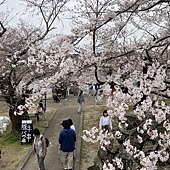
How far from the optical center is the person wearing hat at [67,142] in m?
6.15

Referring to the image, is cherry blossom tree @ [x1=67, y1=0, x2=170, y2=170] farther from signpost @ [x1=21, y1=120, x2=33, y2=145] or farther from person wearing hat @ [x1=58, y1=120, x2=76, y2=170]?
signpost @ [x1=21, y1=120, x2=33, y2=145]

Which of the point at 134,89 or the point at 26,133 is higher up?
the point at 134,89

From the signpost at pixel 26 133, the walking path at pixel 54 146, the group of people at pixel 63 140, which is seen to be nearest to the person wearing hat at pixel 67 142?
the group of people at pixel 63 140

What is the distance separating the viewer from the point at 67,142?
6230 millimetres

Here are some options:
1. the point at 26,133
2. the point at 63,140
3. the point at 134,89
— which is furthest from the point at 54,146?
the point at 134,89

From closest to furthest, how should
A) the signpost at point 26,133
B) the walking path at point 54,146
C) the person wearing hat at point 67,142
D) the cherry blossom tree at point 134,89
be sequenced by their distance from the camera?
the cherry blossom tree at point 134,89, the person wearing hat at point 67,142, the walking path at point 54,146, the signpost at point 26,133

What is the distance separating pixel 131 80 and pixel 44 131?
727cm

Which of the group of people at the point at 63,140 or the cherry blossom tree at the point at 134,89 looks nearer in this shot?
the cherry blossom tree at the point at 134,89

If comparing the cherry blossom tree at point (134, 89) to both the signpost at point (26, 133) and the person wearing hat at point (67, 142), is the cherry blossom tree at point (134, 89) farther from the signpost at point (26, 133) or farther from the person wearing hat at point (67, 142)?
the signpost at point (26, 133)

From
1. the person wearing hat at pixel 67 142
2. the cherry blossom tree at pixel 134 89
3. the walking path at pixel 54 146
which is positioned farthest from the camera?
the walking path at pixel 54 146

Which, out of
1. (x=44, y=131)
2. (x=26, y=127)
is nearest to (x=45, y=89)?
(x=26, y=127)

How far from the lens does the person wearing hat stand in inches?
242

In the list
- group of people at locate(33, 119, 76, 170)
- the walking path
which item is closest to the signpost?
the walking path

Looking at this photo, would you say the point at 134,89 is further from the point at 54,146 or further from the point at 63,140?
the point at 54,146
